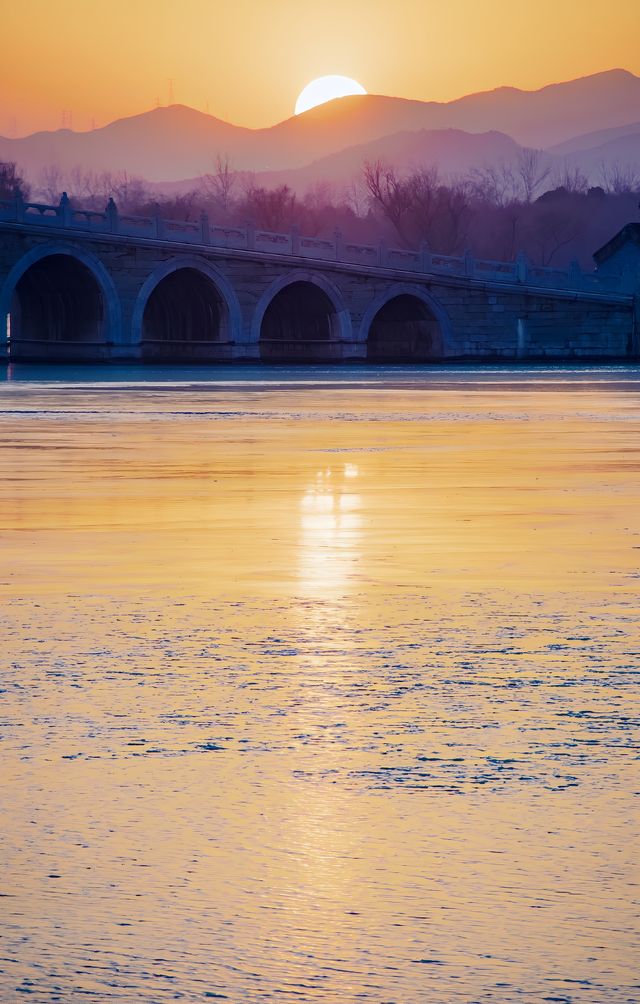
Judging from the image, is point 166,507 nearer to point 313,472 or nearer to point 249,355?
point 313,472

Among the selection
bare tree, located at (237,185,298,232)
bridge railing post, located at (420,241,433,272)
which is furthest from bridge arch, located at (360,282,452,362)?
bare tree, located at (237,185,298,232)

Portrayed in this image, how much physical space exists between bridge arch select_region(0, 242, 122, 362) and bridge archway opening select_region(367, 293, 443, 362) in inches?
558

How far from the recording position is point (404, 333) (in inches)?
3514

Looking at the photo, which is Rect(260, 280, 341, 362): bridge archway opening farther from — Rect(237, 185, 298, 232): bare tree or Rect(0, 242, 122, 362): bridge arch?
Rect(237, 185, 298, 232): bare tree

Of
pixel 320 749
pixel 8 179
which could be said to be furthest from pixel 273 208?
pixel 320 749

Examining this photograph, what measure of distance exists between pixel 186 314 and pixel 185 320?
0.96 ft

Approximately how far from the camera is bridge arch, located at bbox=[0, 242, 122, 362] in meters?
75.5

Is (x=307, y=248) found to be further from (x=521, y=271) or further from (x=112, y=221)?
(x=521, y=271)

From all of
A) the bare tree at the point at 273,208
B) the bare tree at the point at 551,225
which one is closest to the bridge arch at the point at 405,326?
the bare tree at the point at 273,208

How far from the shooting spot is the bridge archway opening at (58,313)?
250 ft

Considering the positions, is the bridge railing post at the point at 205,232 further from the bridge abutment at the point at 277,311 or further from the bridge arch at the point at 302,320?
the bridge arch at the point at 302,320

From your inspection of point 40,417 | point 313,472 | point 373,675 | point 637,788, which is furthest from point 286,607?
point 40,417

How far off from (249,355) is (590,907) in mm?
77060

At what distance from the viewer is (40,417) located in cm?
2770
